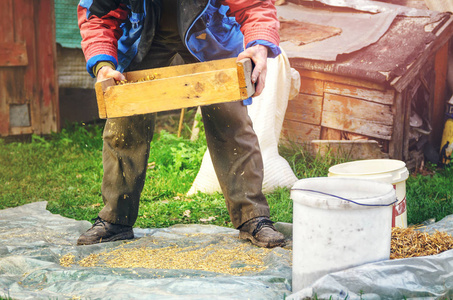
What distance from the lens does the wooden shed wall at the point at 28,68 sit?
6.17 metres

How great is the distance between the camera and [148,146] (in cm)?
326

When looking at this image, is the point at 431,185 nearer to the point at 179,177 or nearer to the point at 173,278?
the point at 179,177

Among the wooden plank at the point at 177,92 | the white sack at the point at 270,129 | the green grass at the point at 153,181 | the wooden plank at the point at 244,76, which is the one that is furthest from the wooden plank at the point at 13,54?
the wooden plank at the point at 244,76

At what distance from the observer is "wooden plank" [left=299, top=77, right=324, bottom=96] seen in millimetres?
5077

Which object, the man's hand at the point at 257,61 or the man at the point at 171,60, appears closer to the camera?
the man's hand at the point at 257,61

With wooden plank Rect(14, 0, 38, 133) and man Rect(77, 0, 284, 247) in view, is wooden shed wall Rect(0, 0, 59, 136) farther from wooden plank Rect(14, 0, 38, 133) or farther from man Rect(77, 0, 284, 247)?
man Rect(77, 0, 284, 247)

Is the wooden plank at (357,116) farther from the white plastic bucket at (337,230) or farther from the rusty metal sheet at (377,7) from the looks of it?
the white plastic bucket at (337,230)

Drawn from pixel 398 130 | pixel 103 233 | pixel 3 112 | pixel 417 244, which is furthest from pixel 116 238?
pixel 3 112

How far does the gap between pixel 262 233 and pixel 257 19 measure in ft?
3.91

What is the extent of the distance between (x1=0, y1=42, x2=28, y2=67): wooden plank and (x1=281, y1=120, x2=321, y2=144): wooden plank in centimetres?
313

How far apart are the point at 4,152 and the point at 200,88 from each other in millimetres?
3997

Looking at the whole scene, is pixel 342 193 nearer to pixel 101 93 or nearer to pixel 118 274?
pixel 118 274

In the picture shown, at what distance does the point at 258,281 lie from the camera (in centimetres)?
245

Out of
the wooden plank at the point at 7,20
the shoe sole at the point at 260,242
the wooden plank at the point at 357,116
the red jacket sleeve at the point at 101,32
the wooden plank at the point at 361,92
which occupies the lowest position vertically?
the shoe sole at the point at 260,242
